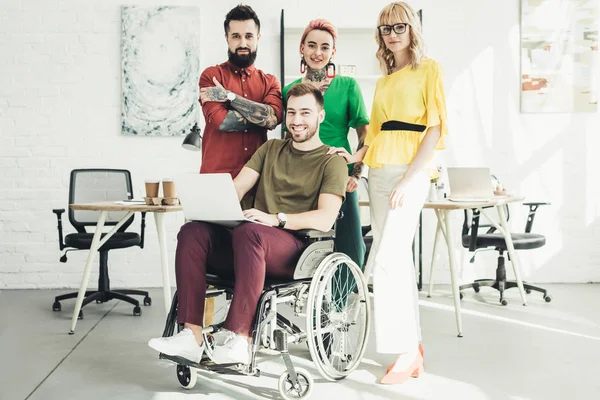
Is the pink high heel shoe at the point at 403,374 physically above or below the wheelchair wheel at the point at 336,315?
below

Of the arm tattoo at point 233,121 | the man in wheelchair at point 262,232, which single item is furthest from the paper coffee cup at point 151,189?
the man in wheelchair at point 262,232

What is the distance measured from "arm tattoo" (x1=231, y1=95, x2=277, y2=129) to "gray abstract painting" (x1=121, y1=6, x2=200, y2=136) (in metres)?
2.26

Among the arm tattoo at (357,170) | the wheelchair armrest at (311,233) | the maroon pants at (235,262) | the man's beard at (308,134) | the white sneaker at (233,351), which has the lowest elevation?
the white sneaker at (233,351)

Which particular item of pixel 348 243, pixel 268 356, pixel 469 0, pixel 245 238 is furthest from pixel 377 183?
pixel 469 0

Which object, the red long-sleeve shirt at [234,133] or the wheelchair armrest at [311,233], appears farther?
the red long-sleeve shirt at [234,133]

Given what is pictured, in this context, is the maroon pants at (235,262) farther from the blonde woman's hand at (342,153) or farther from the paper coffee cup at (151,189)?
the paper coffee cup at (151,189)

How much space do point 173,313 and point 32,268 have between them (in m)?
3.02

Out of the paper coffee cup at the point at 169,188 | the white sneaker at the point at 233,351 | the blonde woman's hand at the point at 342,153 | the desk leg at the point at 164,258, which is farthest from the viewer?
the paper coffee cup at the point at 169,188

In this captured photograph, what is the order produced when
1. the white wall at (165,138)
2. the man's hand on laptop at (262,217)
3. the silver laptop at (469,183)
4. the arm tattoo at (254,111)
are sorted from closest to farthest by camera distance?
1. the man's hand on laptop at (262,217)
2. the arm tattoo at (254,111)
3. the silver laptop at (469,183)
4. the white wall at (165,138)

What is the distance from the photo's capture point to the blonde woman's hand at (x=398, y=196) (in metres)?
2.33

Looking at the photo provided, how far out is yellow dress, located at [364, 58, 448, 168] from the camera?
236cm

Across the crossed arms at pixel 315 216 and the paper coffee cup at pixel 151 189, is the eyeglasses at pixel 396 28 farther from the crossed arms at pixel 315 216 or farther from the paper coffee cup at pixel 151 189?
the paper coffee cup at pixel 151 189

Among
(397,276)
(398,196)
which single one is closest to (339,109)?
(398,196)

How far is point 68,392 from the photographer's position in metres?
2.24
